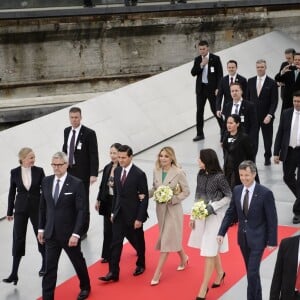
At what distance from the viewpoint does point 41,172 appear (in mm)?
9086

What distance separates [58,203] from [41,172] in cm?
103

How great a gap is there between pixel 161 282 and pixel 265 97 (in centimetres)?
447

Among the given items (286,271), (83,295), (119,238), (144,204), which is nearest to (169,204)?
(144,204)

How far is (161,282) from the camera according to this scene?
342 inches

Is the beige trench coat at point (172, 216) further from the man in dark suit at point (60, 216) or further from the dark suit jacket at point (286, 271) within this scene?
the dark suit jacket at point (286, 271)

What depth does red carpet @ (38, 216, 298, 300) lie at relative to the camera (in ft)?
27.5

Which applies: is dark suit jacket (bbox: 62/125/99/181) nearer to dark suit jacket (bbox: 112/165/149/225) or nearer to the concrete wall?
dark suit jacket (bbox: 112/165/149/225)

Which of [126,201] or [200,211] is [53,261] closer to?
[126,201]

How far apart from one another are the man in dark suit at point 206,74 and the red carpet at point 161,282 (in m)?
4.24

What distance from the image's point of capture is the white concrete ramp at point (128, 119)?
12.7 meters

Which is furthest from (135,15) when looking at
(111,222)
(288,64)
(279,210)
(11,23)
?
(111,222)

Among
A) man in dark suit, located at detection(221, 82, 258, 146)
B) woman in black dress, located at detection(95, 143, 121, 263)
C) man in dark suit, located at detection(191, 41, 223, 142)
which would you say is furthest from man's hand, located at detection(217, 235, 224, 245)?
man in dark suit, located at detection(191, 41, 223, 142)

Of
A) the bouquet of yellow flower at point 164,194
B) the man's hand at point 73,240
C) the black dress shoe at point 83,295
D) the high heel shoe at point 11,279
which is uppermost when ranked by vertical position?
the bouquet of yellow flower at point 164,194

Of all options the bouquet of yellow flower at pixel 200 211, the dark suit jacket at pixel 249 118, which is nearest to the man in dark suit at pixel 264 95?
the dark suit jacket at pixel 249 118
